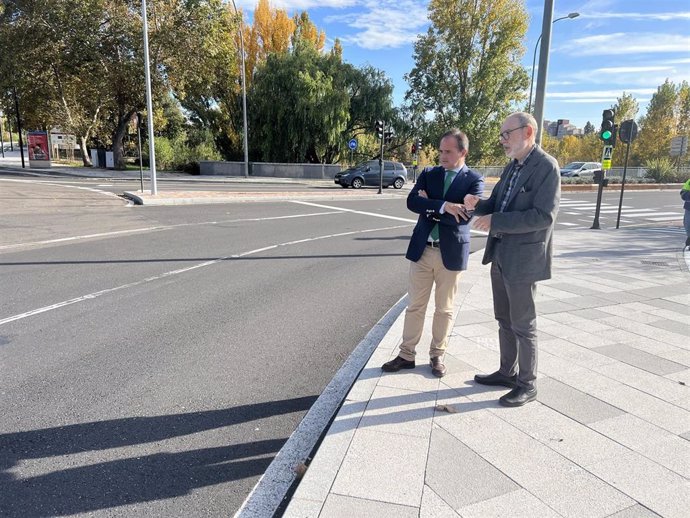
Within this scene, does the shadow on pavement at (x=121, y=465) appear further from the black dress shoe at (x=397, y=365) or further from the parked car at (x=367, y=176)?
the parked car at (x=367, y=176)

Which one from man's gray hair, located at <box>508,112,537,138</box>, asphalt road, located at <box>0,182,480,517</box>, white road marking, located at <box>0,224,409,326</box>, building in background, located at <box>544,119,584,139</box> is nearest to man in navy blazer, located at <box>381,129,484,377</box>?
man's gray hair, located at <box>508,112,537,138</box>

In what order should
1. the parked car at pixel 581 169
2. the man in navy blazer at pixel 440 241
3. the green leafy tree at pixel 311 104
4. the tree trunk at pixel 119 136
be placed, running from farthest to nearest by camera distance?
the parked car at pixel 581 169 → the tree trunk at pixel 119 136 → the green leafy tree at pixel 311 104 → the man in navy blazer at pixel 440 241

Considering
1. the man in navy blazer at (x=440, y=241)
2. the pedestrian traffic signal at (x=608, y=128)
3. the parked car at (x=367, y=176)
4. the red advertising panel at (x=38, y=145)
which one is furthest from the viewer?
the red advertising panel at (x=38, y=145)

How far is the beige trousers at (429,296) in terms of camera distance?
3.73 metres

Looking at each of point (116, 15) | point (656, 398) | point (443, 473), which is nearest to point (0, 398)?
point (443, 473)

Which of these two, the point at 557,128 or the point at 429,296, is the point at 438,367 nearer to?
the point at 429,296

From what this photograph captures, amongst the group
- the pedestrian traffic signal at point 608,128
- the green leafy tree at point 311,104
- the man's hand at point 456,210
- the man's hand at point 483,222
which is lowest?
the man's hand at point 483,222

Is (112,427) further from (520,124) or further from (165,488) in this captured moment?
(520,124)

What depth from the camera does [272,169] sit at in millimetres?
36656

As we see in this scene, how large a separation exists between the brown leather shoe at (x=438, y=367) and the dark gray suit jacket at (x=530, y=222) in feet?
3.19

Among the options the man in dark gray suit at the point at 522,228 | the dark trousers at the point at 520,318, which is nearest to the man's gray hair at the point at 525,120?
the man in dark gray suit at the point at 522,228

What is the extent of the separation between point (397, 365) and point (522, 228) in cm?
152

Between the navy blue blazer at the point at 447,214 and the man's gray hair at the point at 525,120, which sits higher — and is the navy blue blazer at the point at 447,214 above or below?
below

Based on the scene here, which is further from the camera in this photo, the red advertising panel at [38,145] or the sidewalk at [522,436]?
the red advertising panel at [38,145]
